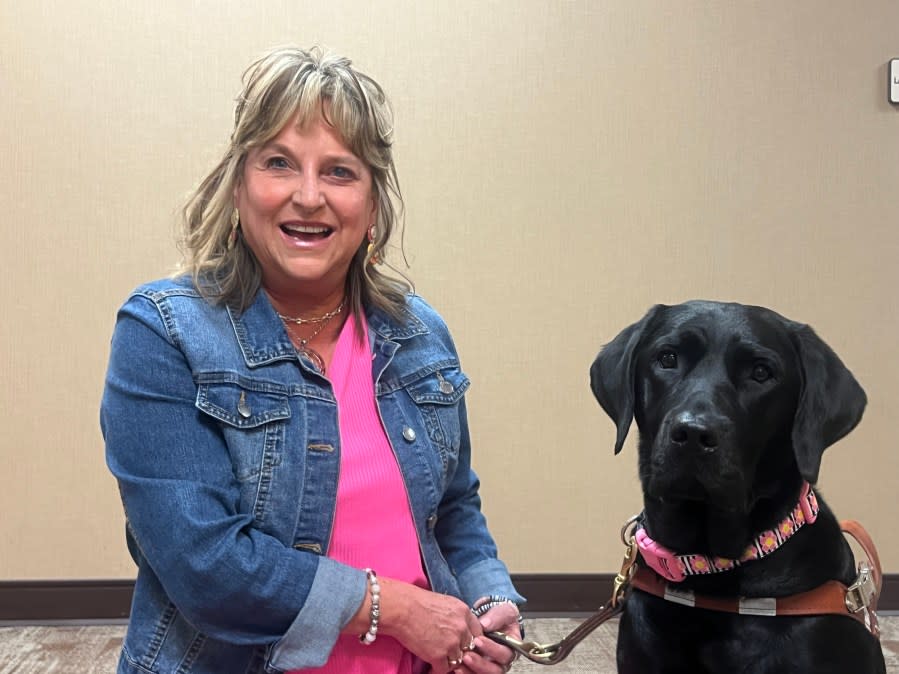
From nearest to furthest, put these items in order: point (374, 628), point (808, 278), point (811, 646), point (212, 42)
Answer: point (811, 646)
point (374, 628)
point (212, 42)
point (808, 278)

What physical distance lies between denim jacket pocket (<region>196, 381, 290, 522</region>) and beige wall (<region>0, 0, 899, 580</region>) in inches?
71.6

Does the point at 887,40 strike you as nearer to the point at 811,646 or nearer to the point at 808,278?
the point at 808,278

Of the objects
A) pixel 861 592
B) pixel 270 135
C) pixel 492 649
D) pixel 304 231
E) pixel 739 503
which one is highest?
pixel 270 135

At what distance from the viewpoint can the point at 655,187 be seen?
3162 millimetres

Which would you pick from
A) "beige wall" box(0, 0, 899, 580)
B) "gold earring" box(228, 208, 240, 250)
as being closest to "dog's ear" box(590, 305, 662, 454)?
"gold earring" box(228, 208, 240, 250)

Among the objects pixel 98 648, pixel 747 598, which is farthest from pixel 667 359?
pixel 98 648

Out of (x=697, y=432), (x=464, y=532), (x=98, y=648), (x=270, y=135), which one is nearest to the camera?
(x=697, y=432)

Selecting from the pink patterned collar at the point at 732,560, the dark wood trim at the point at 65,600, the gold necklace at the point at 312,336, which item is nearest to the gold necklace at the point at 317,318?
the gold necklace at the point at 312,336

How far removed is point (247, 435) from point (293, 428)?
7 centimetres

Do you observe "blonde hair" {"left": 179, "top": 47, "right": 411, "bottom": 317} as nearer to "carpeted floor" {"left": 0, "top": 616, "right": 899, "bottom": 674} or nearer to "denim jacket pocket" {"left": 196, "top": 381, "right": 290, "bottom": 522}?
"denim jacket pocket" {"left": 196, "top": 381, "right": 290, "bottom": 522}

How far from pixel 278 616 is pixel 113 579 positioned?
81.4 inches

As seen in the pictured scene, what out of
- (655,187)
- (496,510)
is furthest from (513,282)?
(496,510)

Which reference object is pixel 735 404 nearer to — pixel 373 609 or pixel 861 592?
pixel 861 592

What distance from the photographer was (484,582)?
1560 mm
